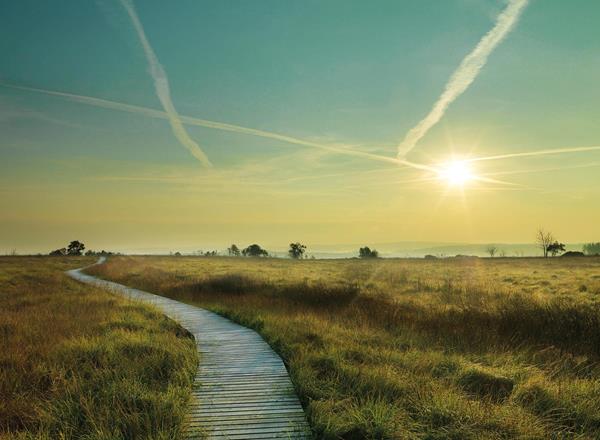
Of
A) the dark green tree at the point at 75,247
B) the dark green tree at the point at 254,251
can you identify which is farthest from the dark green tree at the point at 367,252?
the dark green tree at the point at 75,247

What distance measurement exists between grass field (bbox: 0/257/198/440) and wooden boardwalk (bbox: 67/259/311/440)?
272mm

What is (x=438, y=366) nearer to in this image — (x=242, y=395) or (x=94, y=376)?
(x=242, y=395)

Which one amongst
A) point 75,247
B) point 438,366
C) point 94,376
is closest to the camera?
point 94,376

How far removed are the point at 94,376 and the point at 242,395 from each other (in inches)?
108

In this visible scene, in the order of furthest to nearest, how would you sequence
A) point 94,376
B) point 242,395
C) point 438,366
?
point 438,366
point 94,376
point 242,395

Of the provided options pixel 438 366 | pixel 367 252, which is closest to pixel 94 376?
pixel 438 366

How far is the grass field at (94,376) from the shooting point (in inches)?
213

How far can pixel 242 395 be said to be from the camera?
641 cm

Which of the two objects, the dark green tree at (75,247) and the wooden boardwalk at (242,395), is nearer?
the wooden boardwalk at (242,395)

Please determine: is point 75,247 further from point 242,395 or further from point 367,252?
point 242,395

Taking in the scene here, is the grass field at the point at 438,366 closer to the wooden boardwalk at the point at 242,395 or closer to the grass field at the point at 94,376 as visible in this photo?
the wooden boardwalk at the point at 242,395

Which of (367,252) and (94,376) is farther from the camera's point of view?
(367,252)

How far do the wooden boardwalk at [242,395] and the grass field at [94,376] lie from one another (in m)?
0.27

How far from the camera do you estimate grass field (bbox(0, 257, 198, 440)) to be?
5.41 metres
